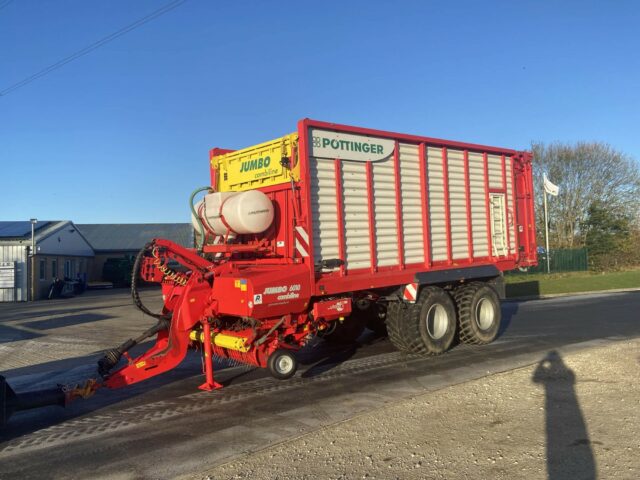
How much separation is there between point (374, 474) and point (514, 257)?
24.7ft

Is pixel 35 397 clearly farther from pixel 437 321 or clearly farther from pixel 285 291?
pixel 437 321

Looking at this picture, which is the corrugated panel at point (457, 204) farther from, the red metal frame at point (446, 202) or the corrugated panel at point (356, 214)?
the corrugated panel at point (356, 214)

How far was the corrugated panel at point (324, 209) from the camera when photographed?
7.45 metres

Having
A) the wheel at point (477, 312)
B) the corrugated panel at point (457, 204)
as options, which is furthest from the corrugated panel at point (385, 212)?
the wheel at point (477, 312)

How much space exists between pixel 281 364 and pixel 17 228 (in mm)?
30009

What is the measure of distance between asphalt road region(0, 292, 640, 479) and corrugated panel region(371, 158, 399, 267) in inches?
69.4

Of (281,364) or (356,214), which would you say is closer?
(281,364)

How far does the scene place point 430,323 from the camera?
914 cm

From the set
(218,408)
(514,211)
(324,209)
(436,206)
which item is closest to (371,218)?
(324,209)

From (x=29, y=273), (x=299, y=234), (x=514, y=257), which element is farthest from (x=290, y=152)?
(x=29, y=273)

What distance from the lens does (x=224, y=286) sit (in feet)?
23.1

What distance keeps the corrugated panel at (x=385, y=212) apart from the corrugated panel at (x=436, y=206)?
2.98 feet

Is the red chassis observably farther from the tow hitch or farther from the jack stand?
the tow hitch

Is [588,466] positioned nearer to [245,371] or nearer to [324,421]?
[324,421]
